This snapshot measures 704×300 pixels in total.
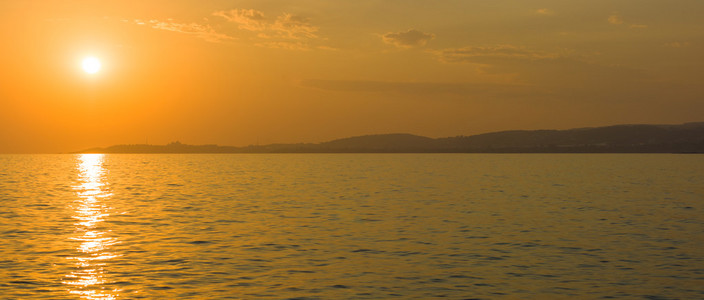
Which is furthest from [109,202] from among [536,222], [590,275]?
[590,275]

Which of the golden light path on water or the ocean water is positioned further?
the ocean water

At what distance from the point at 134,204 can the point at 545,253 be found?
39350 millimetres

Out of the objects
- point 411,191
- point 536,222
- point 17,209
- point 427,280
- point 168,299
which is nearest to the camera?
point 168,299

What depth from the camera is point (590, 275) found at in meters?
26.2

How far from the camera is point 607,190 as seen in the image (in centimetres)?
7950

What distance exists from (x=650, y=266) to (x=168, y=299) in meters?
18.7

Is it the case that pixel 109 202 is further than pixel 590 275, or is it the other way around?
pixel 109 202

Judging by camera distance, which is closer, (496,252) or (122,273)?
(122,273)

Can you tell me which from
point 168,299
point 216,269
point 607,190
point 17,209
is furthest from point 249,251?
point 607,190

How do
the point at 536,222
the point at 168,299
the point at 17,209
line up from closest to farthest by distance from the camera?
1. the point at 168,299
2. the point at 536,222
3. the point at 17,209

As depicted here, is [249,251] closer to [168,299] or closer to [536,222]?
[168,299]

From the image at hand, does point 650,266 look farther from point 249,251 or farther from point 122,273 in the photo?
point 122,273

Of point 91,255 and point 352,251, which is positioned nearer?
point 91,255

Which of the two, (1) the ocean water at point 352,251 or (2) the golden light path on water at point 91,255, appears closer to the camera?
(2) the golden light path on water at point 91,255
